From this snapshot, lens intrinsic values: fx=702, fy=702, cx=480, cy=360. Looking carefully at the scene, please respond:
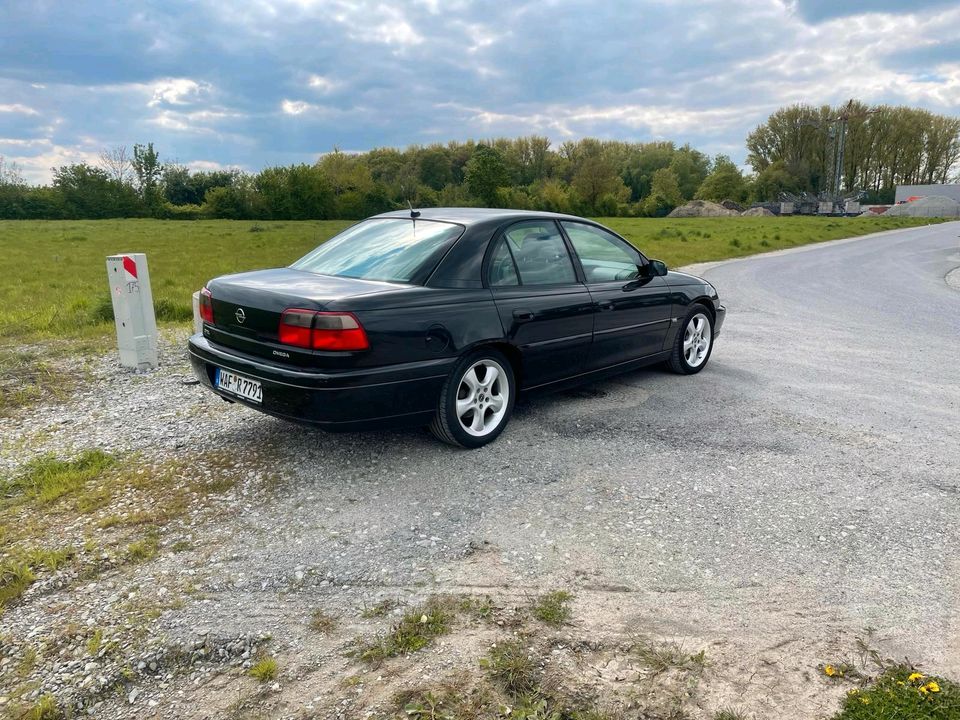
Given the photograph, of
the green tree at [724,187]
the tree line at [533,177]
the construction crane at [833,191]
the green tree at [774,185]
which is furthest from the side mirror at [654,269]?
the green tree at [774,185]

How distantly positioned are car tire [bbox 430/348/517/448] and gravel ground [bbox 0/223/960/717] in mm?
142

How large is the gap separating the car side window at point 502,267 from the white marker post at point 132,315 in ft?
12.5

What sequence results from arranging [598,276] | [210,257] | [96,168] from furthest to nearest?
1. [96,168]
2. [210,257]
3. [598,276]

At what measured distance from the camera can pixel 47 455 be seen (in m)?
4.41

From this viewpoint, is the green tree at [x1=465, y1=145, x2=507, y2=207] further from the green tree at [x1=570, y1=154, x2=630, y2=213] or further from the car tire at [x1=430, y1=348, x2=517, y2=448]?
the car tire at [x1=430, y1=348, x2=517, y2=448]

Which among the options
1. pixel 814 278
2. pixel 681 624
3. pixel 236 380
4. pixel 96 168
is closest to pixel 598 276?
pixel 236 380

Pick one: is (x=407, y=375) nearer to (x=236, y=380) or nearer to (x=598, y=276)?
Answer: (x=236, y=380)

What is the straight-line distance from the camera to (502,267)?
A: 4629 millimetres

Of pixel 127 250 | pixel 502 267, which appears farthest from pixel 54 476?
pixel 127 250

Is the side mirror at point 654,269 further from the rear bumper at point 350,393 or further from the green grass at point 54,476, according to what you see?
the green grass at point 54,476

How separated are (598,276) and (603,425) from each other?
1158mm

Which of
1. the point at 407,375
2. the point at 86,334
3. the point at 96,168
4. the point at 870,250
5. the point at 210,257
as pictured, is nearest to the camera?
the point at 407,375

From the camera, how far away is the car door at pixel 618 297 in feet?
17.2

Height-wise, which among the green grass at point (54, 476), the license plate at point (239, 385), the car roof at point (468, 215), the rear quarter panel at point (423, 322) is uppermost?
the car roof at point (468, 215)
